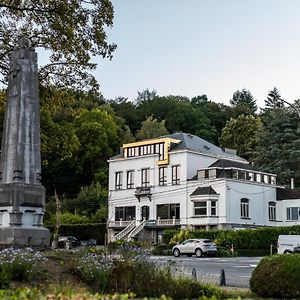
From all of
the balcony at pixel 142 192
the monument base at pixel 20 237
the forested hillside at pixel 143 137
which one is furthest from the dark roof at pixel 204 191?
the monument base at pixel 20 237

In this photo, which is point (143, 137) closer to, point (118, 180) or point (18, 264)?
point (118, 180)

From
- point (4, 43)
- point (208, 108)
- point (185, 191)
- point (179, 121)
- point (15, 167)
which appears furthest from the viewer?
point (208, 108)

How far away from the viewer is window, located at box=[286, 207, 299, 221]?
6334 centimetres

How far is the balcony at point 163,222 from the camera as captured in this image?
62.6m

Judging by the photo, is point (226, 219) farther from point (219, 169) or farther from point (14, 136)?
point (14, 136)

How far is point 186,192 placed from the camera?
6309 centimetres

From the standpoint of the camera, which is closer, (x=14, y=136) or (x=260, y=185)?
(x=14, y=136)

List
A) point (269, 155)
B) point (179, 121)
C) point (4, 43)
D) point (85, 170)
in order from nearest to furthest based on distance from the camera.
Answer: point (4, 43)
point (269, 155)
point (85, 170)
point (179, 121)

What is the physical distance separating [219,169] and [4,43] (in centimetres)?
4318

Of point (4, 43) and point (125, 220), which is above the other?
point (4, 43)

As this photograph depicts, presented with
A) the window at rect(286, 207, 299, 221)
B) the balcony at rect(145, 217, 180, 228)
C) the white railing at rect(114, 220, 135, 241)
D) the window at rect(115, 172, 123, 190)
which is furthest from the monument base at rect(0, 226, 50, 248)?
the window at rect(115, 172, 123, 190)

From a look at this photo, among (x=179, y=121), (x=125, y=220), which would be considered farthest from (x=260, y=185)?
(x=179, y=121)

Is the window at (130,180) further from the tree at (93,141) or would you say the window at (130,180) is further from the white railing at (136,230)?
the tree at (93,141)

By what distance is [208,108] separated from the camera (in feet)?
360
